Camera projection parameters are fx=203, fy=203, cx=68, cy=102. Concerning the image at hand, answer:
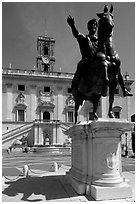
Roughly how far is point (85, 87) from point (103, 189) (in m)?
Result: 3.16

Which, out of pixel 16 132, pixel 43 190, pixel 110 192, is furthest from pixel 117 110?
pixel 110 192

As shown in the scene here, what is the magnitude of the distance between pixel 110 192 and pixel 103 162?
75 cm

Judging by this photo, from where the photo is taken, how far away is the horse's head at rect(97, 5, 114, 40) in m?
6.11

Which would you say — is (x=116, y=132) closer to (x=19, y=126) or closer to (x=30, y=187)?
(x=30, y=187)

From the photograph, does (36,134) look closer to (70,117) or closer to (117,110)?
(70,117)

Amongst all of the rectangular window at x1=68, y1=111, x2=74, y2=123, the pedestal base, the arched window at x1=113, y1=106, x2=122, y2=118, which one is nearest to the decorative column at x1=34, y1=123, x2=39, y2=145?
the rectangular window at x1=68, y1=111, x2=74, y2=123

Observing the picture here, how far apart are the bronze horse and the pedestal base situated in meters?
1.98

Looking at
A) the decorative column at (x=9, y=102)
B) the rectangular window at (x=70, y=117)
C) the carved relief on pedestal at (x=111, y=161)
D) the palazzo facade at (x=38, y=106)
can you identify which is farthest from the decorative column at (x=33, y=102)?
the carved relief on pedestal at (x=111, y=161)

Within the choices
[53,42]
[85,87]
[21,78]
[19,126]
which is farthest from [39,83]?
[85,87]

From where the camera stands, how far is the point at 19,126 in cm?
4288

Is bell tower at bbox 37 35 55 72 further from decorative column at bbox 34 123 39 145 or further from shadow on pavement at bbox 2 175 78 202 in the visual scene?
shadow on pavement at bbox 2 175 78 202

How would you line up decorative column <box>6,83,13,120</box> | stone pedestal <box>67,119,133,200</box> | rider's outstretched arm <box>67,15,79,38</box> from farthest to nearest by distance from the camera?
1. decorative column <box>6,83,13,120</box>
2. rider's outstretched arm <box>67,15,79,38</box>
3. stone pedestal <box>67,119,133,200</box>

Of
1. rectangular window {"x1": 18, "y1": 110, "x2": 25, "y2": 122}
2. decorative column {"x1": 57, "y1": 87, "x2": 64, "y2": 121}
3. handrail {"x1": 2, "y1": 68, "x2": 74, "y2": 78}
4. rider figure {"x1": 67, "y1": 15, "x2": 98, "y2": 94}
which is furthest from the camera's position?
decorative column {"x1": 57, "y1": 87, "x2": 64, "y2": 121}

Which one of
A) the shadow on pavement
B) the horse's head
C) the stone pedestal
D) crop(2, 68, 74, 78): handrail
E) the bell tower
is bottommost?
the shadow on pavement
